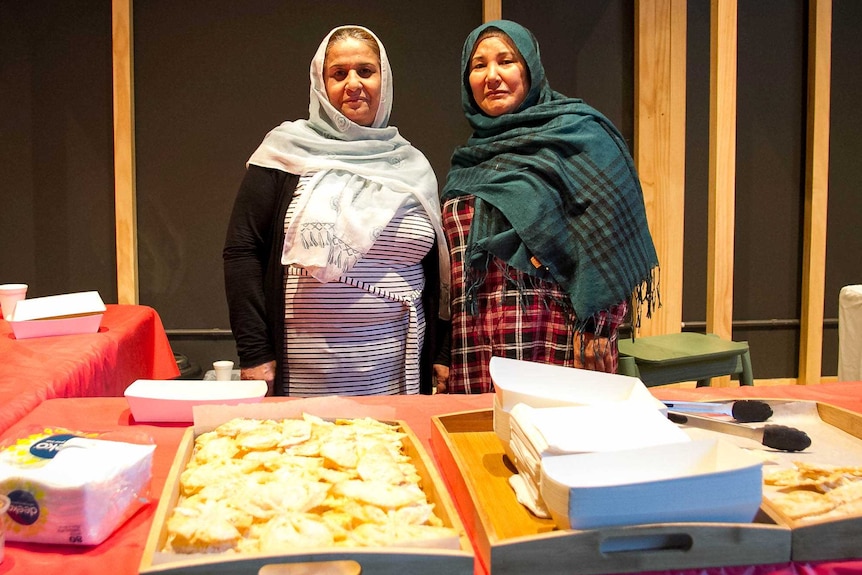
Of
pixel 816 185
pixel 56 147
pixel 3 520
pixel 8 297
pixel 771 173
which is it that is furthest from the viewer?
pixel 771 173

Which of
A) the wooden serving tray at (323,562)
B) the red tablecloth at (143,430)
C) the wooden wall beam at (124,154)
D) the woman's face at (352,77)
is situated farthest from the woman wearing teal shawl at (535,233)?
the wooden wall beam at (124,154)

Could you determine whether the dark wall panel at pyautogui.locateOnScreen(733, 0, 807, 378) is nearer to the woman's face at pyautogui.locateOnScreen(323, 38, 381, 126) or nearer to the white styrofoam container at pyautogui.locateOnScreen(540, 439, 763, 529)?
the woman's face at pyautogui.locateOnScreen(323, 38, 381, 126)

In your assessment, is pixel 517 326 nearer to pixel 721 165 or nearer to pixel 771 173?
pixel 721 165

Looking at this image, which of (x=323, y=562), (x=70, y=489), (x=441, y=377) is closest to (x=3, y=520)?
(x=70, y=489)

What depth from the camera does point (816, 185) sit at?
11.2 ft

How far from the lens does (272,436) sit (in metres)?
0.96

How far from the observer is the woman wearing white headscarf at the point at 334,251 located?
171 centimetres

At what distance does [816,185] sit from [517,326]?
2.40 metres

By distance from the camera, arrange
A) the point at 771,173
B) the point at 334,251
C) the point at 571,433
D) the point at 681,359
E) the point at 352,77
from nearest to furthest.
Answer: the point at 571,433
the point at 334,251
the point at 352,77
the point at 681,359
the point at 771,173

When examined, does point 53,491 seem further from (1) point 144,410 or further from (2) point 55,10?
(2) point 55,10

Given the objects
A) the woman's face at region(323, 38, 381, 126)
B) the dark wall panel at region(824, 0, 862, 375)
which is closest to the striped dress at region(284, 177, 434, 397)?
the woman's face at region(323, 38, 381, 126)

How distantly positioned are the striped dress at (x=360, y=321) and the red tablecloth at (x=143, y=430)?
0.40 meters

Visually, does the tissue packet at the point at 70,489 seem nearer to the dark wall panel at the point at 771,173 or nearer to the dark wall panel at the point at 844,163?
the dark wall panel at the point at 771,173

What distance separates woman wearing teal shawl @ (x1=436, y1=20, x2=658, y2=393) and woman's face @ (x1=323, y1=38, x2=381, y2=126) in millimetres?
289
